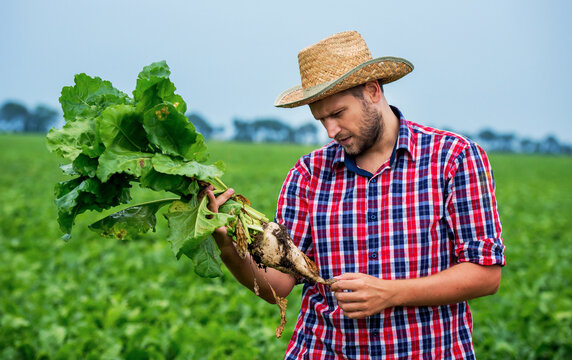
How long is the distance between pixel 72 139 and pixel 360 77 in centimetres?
117

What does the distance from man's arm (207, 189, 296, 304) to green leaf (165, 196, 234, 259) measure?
0.25 feet

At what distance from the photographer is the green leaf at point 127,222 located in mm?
2473

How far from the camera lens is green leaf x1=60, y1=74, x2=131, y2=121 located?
2.35 metres

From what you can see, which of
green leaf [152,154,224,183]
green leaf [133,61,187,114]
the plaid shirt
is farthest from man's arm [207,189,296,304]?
green leaf [133,61,187,114]

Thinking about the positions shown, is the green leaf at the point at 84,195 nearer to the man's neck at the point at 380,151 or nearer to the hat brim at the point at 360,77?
the hat brim at the point at 360,77

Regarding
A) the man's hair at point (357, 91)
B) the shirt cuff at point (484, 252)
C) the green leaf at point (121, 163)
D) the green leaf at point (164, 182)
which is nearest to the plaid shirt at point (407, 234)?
the shirt cuff at point (484, 252)

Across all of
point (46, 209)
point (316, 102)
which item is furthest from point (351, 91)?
point (46, 209)

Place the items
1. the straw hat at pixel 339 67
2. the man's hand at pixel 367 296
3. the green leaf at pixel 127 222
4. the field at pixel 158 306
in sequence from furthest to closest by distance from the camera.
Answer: the field at pixel 158 306, the green leaf at pixel 127 222, the straw hat at pixel 339 67, the man's hand at pixel 367 296

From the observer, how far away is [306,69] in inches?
95.8

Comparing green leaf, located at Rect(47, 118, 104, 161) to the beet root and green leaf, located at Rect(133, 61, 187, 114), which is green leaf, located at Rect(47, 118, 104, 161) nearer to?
green leaf, located at Rect(133, 61, 187, 114)

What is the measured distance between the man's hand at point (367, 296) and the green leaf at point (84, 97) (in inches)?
47.7

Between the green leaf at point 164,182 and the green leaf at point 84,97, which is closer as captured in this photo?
the green leaf at point 164,182

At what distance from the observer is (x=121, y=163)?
2.11 m

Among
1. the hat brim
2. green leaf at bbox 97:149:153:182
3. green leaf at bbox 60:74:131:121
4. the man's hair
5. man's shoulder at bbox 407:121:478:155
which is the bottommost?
man's shoulder at bbox 407:121:478:155
